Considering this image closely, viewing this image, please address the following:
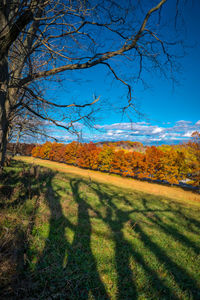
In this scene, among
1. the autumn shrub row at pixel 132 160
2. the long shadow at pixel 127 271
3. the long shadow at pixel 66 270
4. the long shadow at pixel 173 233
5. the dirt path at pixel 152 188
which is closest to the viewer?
the long shadow at pixel 66 270

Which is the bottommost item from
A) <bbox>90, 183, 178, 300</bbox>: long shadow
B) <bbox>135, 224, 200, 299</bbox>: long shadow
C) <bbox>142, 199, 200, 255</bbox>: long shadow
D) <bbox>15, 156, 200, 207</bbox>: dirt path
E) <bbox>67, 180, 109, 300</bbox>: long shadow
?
<bbox>15, 156, 200, 207</bbox>: dirt path

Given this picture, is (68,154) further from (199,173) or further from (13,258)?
(13,258)

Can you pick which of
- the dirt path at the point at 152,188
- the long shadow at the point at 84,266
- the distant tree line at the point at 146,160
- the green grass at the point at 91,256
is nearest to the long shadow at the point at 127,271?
the green grass at the point at 91,256

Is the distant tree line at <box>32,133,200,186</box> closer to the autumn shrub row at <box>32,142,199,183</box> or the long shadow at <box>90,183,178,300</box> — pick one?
the autumn shrub row at <box>32,142,199,183</box>

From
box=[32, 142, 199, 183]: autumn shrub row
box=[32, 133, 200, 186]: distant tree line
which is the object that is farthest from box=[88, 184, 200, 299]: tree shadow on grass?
box=[32, 142, 199, 183]: autumn shrub row

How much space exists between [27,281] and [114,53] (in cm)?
435

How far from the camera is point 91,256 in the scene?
2.93 metres

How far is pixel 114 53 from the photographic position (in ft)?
9.33

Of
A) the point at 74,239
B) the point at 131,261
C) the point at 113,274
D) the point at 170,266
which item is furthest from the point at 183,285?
the point at 74,239

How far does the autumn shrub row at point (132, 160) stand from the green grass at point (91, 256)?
22.7 m

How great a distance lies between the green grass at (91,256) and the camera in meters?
2.22

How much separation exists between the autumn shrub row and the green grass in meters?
22.7

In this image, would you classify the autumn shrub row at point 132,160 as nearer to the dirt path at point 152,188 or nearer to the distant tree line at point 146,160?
the distant tree line at point 146,160

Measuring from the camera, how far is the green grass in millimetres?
2225
